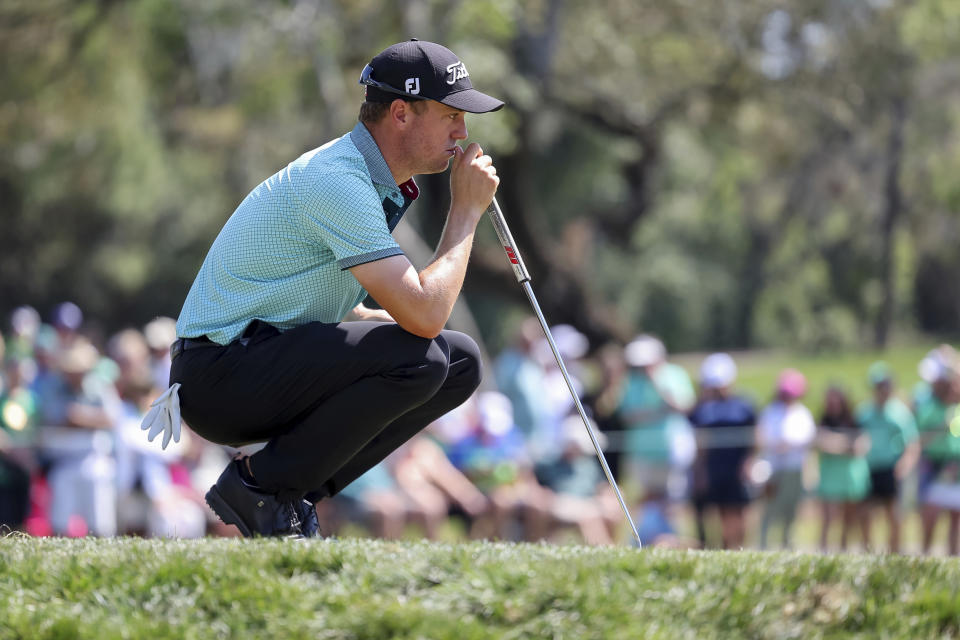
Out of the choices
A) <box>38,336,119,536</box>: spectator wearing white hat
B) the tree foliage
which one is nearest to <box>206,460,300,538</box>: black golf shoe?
<box>38,336,119,536</box>: spectator wearing white hat

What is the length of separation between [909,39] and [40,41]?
1347cm

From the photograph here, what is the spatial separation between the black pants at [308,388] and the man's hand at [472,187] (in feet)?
1.60

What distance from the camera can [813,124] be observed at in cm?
2361

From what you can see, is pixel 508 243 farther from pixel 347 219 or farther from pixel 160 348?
pixel 160 348

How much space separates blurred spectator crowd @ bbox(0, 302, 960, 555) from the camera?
9828 mm

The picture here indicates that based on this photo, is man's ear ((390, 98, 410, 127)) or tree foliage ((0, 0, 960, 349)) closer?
man's ear ((390, 98, 410, 127))

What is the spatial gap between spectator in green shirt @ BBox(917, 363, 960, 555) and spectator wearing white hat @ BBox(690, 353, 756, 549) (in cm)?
165

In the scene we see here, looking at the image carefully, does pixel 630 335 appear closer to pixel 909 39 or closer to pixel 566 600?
pixel 909 39

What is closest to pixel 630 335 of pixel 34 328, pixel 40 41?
pixel 40 41

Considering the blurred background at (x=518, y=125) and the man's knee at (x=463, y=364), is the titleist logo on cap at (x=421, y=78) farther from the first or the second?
the blurred background at (x=518, y=125)

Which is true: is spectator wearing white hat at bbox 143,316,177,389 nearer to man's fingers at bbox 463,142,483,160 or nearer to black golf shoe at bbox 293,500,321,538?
black golf shoe at bbox 293,500,321,538

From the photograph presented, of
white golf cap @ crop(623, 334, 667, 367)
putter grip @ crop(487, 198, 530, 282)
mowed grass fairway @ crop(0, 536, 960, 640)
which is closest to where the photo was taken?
mowed grass fairway @ crop(0, 536, 960, 640)

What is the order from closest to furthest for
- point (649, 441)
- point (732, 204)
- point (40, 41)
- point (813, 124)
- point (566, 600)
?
1. point (566, 600)
2. point (649, 441)
3. point (40, 41)
4. point (813, 124)
5. point (732, 204)

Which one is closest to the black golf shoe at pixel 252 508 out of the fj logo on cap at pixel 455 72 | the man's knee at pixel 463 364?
the man's knee at pixel 463 364
